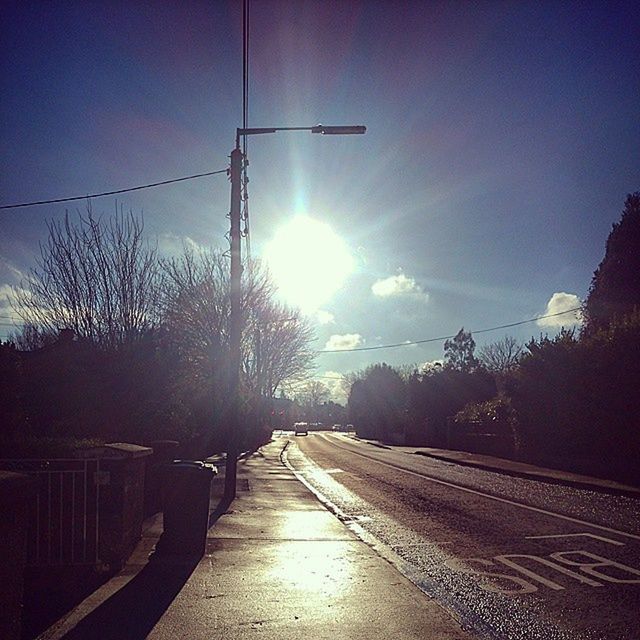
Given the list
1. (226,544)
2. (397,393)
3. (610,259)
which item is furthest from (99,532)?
(397,393)

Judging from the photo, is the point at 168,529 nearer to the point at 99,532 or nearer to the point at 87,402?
the point at 99,532

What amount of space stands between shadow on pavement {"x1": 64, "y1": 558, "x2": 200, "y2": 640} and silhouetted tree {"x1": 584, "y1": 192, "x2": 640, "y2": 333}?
30689 millimetres

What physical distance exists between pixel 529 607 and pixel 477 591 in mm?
724

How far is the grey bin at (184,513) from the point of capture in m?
9.28

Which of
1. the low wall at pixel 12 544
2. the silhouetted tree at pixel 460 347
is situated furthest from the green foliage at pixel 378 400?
→ the low wall at pixel 12 544

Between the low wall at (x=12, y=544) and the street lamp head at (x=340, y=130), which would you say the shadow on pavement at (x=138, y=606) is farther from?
the street lamp head at (x=340, y=130)

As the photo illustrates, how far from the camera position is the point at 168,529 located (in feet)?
30.7

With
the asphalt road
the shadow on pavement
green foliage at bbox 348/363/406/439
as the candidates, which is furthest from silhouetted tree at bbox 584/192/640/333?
green foliage at bbox 348/363/406/439

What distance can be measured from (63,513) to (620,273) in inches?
1320

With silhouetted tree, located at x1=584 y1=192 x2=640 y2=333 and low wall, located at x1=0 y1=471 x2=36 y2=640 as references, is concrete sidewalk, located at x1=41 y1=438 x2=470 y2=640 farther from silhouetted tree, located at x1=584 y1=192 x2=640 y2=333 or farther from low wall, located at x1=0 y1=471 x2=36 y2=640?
silhouetted tree, located at x1=584 y1=192 x2=640 y2=333

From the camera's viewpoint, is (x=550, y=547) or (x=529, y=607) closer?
(x=529, y=607)

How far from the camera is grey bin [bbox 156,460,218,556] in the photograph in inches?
365

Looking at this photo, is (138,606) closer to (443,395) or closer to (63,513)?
(63,513)

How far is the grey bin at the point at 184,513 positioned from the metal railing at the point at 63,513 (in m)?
1.35
